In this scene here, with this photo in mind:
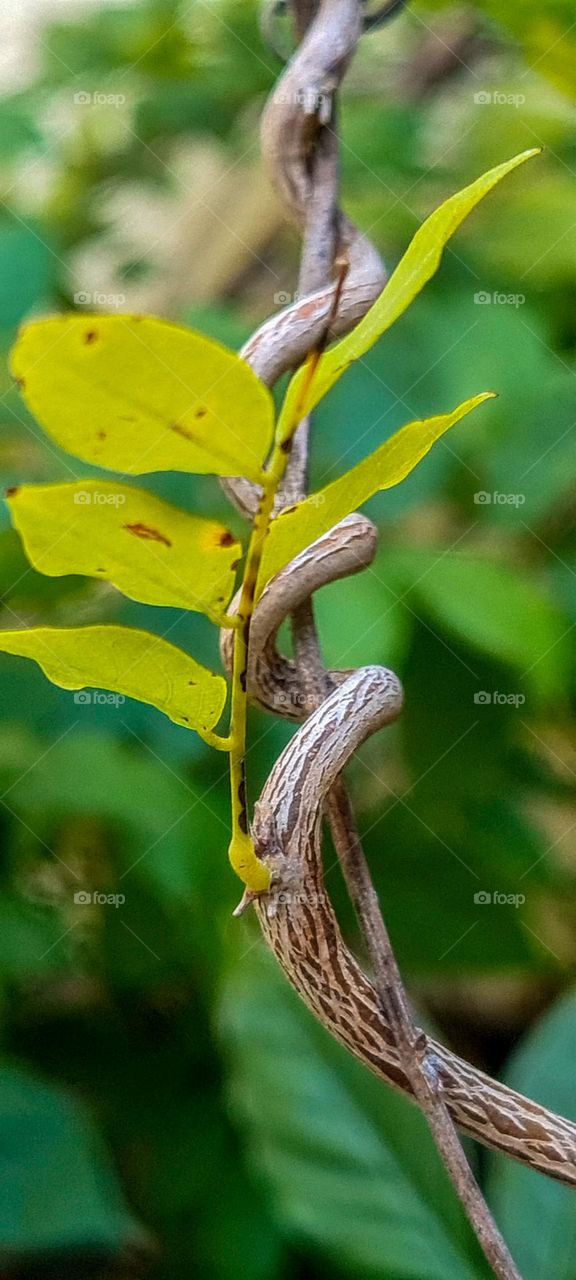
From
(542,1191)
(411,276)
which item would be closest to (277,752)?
(542,1191)

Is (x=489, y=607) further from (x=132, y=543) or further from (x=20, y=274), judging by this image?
(x=132, y=543)

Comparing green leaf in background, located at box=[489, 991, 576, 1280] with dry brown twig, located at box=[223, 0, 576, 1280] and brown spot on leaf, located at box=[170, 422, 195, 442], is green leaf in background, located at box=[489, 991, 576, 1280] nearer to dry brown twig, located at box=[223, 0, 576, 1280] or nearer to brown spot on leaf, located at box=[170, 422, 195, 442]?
dry brown twig, located at box=[223, 0, 576, 1280]

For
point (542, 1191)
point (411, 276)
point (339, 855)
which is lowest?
point (542, 1191)

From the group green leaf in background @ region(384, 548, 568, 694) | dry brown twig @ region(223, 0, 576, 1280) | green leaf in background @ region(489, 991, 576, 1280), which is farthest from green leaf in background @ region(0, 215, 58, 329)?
green leaf in background @ region(489, 991, 576, 1280)

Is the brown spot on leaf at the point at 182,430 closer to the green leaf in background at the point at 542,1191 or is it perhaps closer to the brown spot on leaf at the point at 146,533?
the brown spot on leaf at the point at 146,533

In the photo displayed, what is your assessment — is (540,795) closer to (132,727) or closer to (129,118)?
(132,727)

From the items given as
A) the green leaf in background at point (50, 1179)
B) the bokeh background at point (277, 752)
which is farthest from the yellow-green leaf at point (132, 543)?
the green leaf in background at point (50, 1179)

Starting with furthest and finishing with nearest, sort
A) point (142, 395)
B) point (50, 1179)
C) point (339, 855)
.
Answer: point (50, 1179), point (339, 855), point (142, 395)
